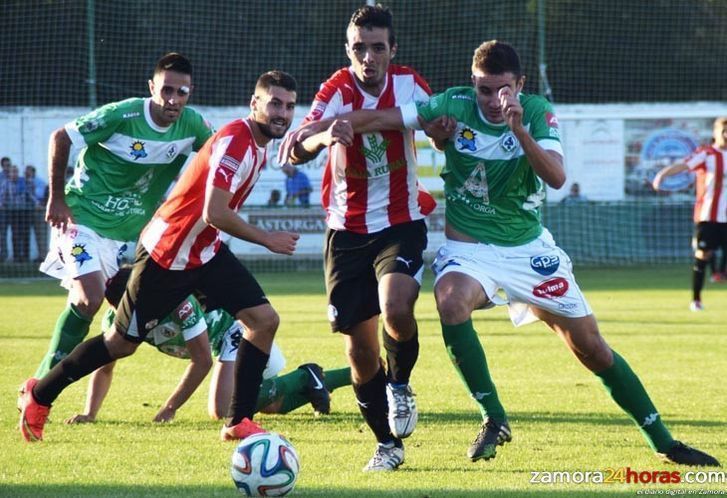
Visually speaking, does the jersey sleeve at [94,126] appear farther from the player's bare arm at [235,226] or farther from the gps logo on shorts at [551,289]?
the gps logo on shorts at [551,289]

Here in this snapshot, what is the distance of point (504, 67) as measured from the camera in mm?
5953

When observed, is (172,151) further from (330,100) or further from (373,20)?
(373,20)

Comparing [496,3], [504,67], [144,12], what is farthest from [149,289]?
[496,3]

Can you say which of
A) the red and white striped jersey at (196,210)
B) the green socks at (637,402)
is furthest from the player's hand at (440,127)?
the green socks at (637,402)

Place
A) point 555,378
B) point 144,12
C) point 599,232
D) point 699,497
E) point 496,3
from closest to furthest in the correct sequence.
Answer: point 699,497 → point 555,378 → point 599,232 → point 144,12 → point 496,3

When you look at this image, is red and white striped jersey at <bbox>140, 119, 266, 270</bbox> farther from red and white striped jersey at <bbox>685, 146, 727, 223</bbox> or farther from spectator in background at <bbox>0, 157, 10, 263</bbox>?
spectator in background at <bbox>0, 157, 10, 263</bbox>

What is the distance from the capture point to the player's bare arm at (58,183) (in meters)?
7.78

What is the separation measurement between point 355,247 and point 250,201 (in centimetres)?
1938

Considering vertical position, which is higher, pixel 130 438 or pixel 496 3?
pixel 496 3

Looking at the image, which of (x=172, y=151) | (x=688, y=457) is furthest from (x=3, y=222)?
(x=688, y=457)

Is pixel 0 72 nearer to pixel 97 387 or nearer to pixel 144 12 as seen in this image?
pixel 144 12

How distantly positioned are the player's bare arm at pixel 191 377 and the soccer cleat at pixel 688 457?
10.3 ft

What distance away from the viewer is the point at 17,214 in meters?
23.0

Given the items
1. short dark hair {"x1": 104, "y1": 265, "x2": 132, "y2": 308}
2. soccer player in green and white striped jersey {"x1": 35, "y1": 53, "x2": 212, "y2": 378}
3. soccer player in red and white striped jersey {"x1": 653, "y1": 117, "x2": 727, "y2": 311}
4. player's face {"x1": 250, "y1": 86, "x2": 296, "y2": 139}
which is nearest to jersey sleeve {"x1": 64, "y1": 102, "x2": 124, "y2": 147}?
soccer player in green and white striped jersey {"x1": 35, "y1": 53, "x2": 212, "y2": 378}
